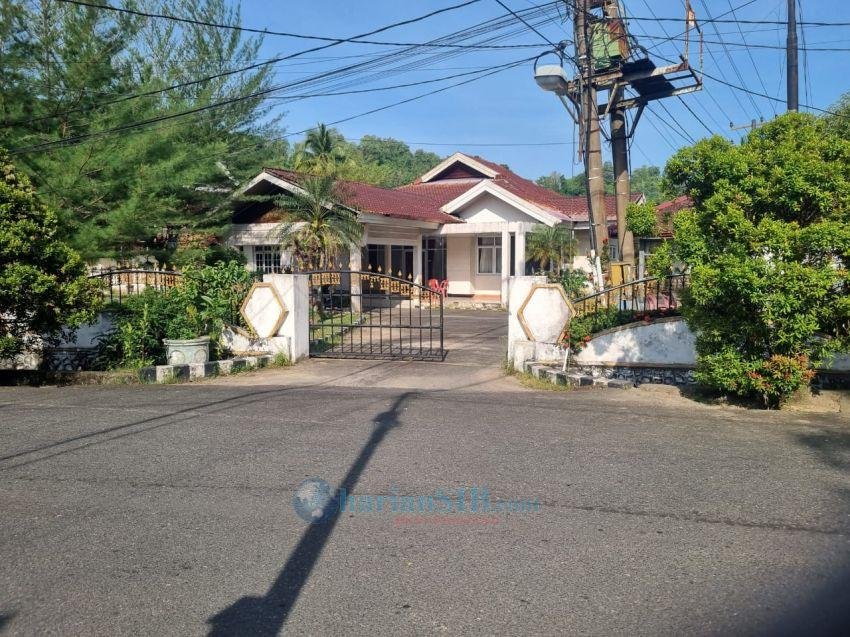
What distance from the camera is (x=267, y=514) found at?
4.83m

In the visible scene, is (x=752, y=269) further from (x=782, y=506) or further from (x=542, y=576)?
(x=542, y=576)

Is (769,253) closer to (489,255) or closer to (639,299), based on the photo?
(639,299)

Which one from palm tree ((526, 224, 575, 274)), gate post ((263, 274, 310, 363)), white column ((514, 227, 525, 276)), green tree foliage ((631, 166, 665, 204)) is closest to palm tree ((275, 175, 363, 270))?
gate post ((263, 274, 310, 363))

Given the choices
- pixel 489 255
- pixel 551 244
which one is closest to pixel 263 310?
pixel 551 244

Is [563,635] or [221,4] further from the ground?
[221,4]

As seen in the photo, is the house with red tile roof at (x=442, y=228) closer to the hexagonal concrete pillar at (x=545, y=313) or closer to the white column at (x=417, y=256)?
the white column at (x=417, y=256)

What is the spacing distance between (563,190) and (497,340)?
61104 millimetres

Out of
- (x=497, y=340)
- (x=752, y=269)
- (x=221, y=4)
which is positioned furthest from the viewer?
(x=221, y=4)

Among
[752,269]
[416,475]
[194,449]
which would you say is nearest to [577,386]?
[752,269]

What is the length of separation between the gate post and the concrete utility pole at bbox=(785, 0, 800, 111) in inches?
406

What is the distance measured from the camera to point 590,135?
13.5 m

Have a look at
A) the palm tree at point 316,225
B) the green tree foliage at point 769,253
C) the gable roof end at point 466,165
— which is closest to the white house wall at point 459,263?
the gable roof end at point 466,165

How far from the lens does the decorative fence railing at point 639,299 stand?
34.4ft

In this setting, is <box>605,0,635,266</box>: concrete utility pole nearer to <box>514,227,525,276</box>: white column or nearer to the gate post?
the gate post
